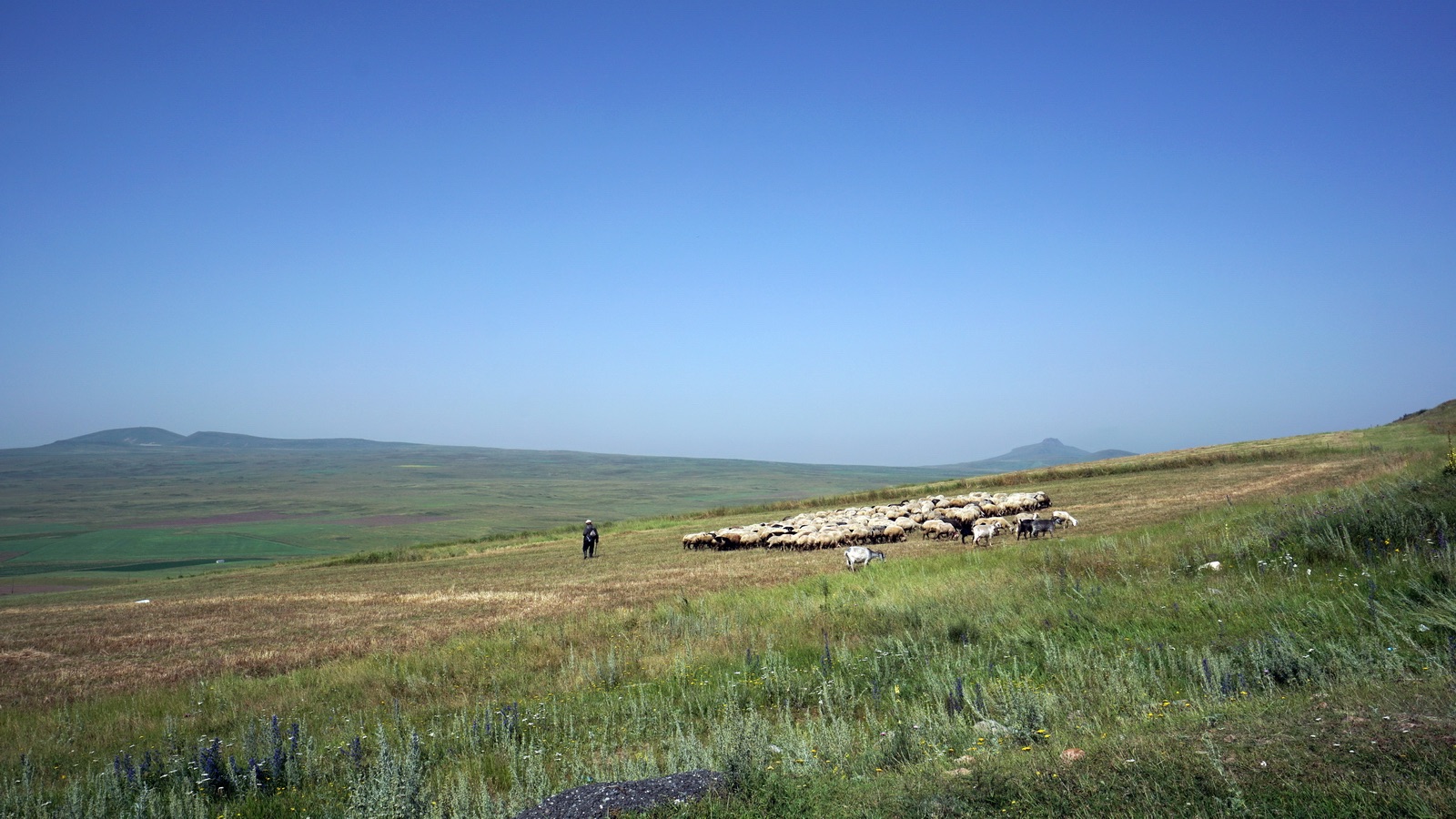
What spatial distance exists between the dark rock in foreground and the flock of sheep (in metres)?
20.3

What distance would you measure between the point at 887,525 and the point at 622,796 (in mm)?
25955

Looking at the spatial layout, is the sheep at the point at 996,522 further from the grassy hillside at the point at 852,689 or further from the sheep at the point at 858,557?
the grassy hillside at the point at 852,689

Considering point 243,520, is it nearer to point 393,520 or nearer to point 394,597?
point 393,520

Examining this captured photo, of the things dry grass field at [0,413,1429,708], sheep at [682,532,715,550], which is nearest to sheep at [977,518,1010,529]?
dry grass field at [0,413,1429,708]

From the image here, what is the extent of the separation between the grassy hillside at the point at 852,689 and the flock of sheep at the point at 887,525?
947 centimetres

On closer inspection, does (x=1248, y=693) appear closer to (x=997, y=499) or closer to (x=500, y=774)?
(x=500, y=774)

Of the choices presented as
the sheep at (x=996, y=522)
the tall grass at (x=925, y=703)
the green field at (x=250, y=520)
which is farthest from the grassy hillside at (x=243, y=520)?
the sheep at (x=996, y=522)

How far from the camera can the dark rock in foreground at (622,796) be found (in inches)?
200

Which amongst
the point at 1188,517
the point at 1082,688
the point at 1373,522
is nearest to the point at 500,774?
the point at 1082,688

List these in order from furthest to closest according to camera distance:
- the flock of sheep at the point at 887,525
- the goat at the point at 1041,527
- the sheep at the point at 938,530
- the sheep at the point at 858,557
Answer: the flock of sheep at the point at 887,525
the sheep at the point at 938,530
the goat at the point at 1041,527
the sheep at the point at 858,557

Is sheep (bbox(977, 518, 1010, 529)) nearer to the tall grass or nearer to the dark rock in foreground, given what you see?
the tall grass

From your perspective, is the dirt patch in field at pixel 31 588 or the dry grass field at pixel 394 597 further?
the dirt patch in field at pixel 31 588

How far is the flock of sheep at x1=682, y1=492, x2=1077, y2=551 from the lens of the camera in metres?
28.7

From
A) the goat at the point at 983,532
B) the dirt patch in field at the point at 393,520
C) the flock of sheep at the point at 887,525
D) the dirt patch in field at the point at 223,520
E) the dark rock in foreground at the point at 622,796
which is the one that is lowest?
the dirt patch in field at the point at 393,520
